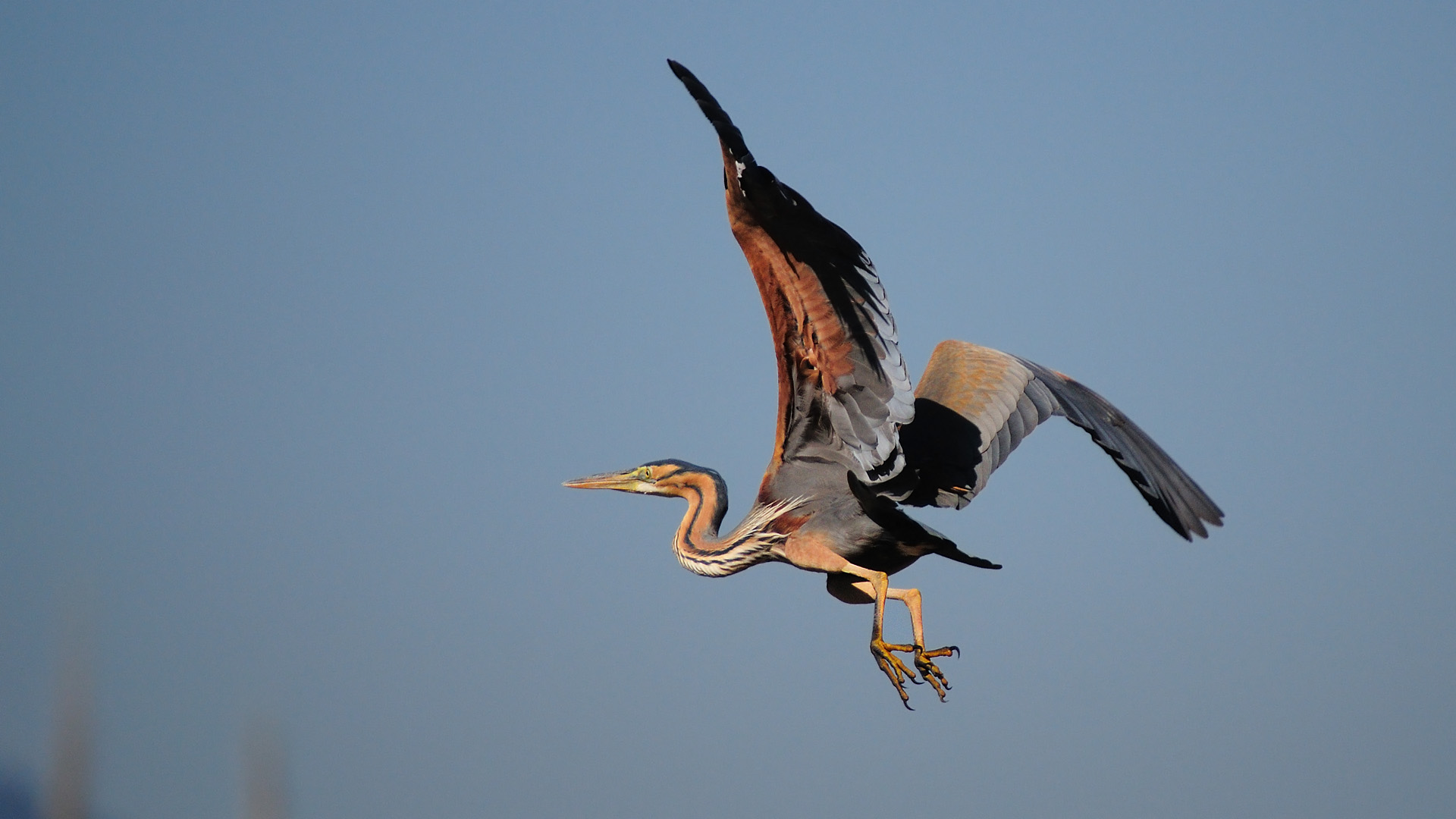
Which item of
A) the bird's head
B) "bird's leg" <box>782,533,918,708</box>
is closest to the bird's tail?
"bird's leg" <box>782,533,918,708</box>

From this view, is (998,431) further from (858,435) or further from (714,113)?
(714,113)

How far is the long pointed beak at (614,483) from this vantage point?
8.80m

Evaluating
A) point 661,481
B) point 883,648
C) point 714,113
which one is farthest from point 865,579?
point 714,113

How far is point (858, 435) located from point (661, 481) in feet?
7.14

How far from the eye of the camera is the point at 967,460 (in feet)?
24.6

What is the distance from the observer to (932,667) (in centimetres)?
664

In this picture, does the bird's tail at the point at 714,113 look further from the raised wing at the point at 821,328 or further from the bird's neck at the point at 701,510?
the bird's neck at the point at 701,510

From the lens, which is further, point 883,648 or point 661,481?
point 661,481

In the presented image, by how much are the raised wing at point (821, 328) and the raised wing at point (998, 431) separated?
0.58 m

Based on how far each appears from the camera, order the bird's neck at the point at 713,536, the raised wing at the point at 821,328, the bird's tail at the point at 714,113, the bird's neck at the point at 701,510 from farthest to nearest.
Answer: the bird's neck at the point at 701,510 → the bird's neck at the point at 713,536 → the raised wing at the point at 821,328 → the bird's tail at the point at 714,113

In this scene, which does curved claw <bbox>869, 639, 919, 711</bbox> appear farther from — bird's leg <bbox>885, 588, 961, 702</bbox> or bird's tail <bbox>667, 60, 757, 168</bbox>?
bird's tail <bbox>667, 60, 757, 168</bbox>

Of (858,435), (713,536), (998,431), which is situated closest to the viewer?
(858,435)

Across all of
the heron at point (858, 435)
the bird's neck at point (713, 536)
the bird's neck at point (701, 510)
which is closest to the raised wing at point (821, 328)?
the heron at point (858, 435)

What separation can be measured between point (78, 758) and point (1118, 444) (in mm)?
6556
